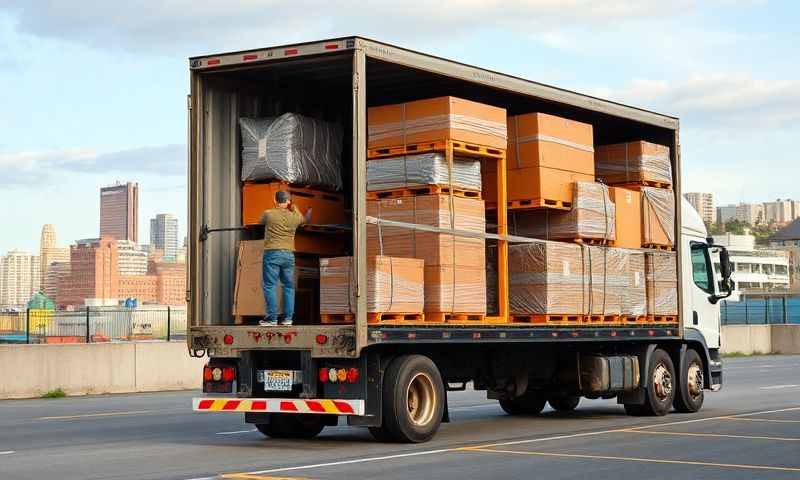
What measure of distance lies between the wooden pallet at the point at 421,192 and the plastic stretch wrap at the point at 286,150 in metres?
0.77

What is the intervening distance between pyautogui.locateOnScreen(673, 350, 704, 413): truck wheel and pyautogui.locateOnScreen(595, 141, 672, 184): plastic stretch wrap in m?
2.61

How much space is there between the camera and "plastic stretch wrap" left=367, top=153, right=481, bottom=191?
510 inches

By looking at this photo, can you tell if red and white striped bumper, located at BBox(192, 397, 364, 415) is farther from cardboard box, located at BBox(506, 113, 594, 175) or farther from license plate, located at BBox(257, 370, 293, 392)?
cardboard box, located at BBox(506, 113, 594, 175)

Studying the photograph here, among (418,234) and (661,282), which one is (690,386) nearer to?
(661,282)

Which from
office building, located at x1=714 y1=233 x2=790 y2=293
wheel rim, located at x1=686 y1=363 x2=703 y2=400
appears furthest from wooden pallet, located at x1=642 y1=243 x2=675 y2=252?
office building, located at x1=714 y1=233 x2=790 y2=293

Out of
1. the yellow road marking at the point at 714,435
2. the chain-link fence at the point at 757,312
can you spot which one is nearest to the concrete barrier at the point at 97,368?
the yellow road marking at the point at 714,435


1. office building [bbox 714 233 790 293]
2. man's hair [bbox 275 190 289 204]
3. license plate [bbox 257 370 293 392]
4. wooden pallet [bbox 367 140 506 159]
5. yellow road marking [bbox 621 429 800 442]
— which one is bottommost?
yellow road marking [bbox 621 429 800 442]

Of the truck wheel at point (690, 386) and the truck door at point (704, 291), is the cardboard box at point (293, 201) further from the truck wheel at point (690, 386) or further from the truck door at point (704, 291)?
the truck door at point (704, 291)

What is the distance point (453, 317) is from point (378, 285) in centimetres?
137

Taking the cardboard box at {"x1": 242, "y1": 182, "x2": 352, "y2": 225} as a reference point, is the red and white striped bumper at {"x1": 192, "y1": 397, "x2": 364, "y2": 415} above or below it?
below

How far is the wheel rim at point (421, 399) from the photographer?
1264 centimetres

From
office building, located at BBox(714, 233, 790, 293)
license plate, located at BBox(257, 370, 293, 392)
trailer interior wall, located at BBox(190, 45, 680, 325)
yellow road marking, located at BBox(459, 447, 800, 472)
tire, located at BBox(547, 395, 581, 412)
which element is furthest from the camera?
office building, located at BBox(714, 233, 790, 293)

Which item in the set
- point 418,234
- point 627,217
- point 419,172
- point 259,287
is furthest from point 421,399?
point 627,217

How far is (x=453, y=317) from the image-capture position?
1311 centimetres
